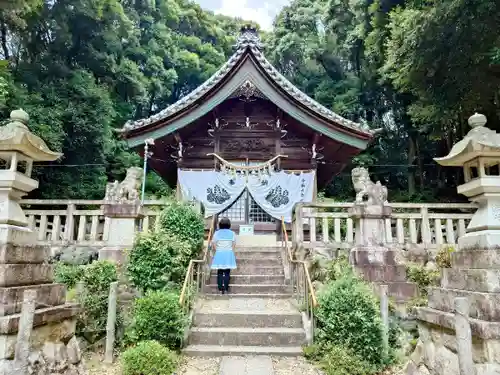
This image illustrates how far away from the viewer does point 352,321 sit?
5.60m

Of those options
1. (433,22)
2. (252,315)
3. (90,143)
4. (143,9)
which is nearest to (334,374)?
(252,315)

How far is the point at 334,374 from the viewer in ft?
17.1

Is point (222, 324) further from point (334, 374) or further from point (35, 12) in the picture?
point (35, 12)

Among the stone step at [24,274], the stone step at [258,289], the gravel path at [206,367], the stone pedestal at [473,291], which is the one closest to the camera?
the stone pedestal at [473,291]

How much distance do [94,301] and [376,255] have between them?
5.81 m

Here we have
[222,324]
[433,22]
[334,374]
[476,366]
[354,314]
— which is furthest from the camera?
[433,22]

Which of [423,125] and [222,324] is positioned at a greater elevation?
[423,125]

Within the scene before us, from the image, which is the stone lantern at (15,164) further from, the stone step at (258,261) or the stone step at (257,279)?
the stone step at (258,261)

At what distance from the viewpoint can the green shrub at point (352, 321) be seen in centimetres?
555

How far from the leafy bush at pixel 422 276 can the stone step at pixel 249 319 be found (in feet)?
9.63

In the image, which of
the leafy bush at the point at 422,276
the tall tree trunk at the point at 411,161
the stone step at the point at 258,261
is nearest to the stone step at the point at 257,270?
the stone step at the point at 258,261

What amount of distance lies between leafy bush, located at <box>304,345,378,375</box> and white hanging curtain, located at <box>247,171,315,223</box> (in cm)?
619

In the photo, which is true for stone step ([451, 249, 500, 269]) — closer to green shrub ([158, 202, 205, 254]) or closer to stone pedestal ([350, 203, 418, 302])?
stone pedestal ([350, 203, 418, 302])

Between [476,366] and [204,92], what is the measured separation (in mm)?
10687
